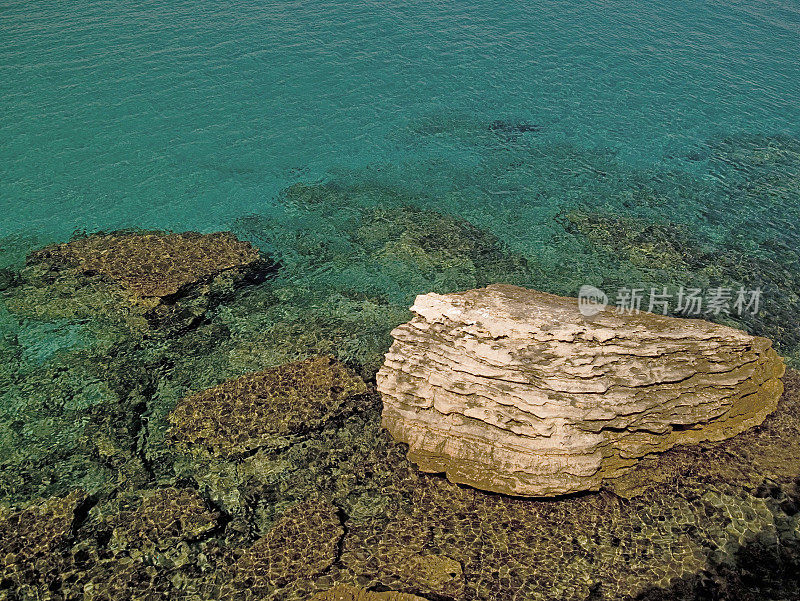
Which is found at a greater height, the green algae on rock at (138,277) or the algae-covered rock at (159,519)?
the green algae on rock at (138,277)

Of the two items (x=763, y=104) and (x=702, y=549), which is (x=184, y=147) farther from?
(x=763, y=104)

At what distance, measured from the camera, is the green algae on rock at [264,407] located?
14.2m

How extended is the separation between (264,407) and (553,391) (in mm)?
A: 7149

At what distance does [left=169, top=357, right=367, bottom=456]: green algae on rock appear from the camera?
14.2m

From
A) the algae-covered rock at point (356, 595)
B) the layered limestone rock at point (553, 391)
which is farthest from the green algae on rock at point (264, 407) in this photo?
the algae-covered rock at point (356, 595)

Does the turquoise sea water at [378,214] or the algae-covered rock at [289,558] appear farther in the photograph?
the turquoise sea water at [378,214]

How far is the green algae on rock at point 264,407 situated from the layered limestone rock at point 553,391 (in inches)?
66.3

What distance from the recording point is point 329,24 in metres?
35.7

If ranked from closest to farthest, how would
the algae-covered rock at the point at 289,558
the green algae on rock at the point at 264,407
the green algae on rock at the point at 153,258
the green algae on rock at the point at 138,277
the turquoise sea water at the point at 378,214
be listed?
the algae-covered rock at the point at 289,558 → the turquoise sea water at the point at 378,214 → the green algae on rock at the point at 264,407 → the green algae on rock at the point at 138,277 → the green algae on rock at the point at 153,258

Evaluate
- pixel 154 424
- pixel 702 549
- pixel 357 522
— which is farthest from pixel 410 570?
pixel 154 424

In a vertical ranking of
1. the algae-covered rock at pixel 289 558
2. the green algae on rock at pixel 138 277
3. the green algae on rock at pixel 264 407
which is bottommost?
the algae-covered rock at pixel 289 558

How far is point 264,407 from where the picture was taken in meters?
14.8

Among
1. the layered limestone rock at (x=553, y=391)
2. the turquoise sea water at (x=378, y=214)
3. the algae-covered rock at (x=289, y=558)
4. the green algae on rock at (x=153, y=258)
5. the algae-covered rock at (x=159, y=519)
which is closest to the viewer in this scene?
the algae-covered rock at (x=289, y=558)

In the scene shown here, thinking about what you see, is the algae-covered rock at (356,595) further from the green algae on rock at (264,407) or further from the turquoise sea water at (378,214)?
the green algae on rock at (264,407)
